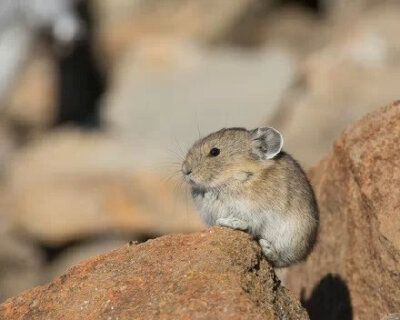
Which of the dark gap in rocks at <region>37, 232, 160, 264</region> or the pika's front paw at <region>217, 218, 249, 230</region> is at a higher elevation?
the pika's front paw at <region>217, 218, 249, 230</region>

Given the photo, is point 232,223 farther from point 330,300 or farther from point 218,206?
point 330,300

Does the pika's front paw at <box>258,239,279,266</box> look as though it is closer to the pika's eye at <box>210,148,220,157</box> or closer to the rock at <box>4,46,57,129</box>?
the pika's eye at <box>210,148,220,157</box>

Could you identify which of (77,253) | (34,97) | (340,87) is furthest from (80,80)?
(340,87)

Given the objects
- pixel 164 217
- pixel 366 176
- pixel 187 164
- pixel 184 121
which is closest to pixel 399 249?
pixel 366 176

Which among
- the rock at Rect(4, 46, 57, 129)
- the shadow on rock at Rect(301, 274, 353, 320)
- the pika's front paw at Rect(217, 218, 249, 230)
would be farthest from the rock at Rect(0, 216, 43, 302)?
the pika's front paw at Rect(217, 218, 249, 230)

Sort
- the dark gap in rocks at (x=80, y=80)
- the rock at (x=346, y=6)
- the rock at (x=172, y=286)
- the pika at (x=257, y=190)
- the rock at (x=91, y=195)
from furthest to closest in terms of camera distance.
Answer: the rock at (x=346, y=6) → the dark gap in rocks at (x=80, y=80) → the rock at (x=91, y=195) → the pika at (x=257, y=190) → the rock at (x=172, y=286)

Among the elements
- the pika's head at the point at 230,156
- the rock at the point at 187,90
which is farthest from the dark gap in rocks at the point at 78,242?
the pika's head at the point at 230,156

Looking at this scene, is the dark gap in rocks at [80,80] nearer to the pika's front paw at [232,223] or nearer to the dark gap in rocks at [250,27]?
the dark gap in rocks at [250,27]
